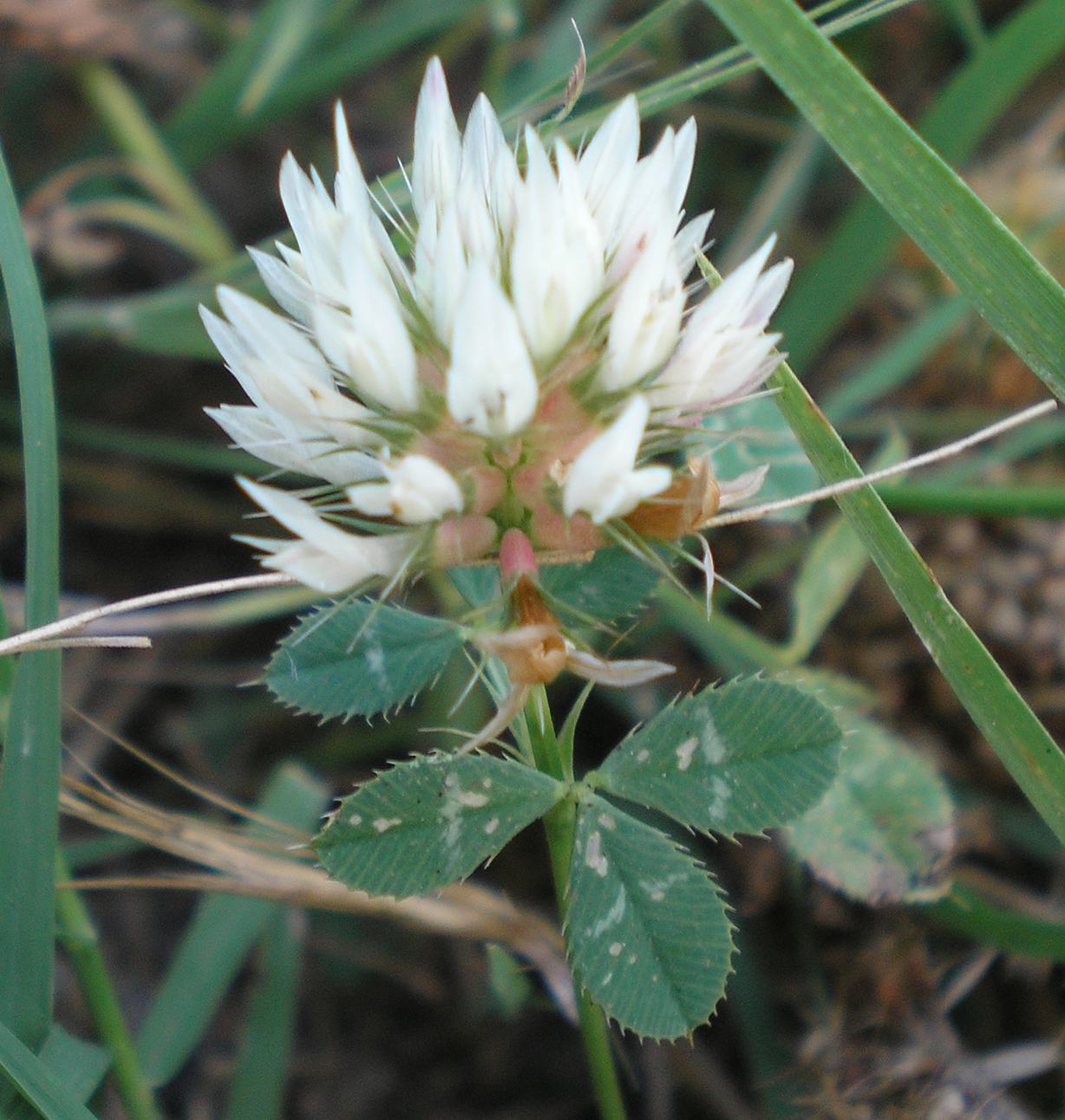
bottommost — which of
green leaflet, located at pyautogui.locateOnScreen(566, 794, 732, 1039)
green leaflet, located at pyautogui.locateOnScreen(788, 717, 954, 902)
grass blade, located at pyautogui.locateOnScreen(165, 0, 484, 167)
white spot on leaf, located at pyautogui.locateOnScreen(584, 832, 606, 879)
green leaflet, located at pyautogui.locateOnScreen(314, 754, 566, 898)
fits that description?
green leaflet, located at pyautogui.locateOnScreen(788, 717, 954, 902)

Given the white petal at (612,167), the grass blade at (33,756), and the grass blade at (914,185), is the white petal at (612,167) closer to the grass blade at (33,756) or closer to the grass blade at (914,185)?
the grass blade at (914,185)

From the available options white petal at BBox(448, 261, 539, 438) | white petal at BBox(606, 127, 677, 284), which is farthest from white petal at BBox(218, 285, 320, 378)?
white petal at BBox(606, 127, 677, 284)

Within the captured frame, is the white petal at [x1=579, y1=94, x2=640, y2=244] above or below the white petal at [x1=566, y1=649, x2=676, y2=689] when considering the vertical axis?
above

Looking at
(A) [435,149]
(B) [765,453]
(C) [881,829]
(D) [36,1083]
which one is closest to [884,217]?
(B) [765,453]

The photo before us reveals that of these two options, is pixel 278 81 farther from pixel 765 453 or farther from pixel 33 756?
pixel 33 756

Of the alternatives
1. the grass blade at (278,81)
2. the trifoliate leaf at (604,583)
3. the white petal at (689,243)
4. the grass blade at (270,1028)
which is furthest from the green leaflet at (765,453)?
the grass blade at (278,81)

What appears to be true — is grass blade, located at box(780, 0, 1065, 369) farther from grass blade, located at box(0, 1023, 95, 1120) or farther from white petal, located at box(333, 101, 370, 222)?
grass blade, located at box(0, 1023, 95, 1120)
